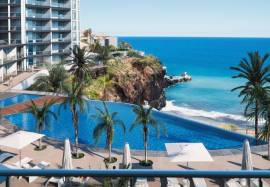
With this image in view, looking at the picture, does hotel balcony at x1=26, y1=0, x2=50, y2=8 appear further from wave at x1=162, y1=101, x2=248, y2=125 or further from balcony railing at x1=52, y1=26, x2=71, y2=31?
wave at x1=162, y1=101, x2=248, y2=125

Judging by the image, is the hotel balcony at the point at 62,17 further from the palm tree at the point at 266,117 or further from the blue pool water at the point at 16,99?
the palm tree at the point at 266,117

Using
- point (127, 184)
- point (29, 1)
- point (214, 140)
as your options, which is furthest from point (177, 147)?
point (29, 1)

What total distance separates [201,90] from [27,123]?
76801 millimetres

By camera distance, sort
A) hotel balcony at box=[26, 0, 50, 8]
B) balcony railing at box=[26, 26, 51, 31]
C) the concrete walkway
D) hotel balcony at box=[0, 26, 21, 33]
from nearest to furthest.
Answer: the concrete walkway, hotel balcony at box=[0, 26, 21, 33], hotel balcony at box=[26, 0, 50, 8], balcony railing at box=[26, 26, 51, 31]

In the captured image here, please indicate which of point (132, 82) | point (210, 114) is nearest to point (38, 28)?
point (132, 82)

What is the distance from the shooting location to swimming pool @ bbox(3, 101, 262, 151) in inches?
1110

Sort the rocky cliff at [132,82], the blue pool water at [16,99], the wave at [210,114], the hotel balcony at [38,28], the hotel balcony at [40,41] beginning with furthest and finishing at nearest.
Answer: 1. the wave at [210,114]
2. the hotel balcony at [40,41]
3. the hotel balcony at [38,28]
4. the rocky cliff at [132,82]
5. the blue pool water at [16,99]

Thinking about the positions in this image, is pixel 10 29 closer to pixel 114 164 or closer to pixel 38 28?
pixel 38 28

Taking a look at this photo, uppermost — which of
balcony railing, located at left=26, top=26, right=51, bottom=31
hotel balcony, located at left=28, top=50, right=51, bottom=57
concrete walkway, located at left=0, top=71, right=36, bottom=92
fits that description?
balcony railing, located at left=26, top=26, right=51, bottom=31

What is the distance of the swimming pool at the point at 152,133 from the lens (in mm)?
28203

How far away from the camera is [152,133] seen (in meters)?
30.6

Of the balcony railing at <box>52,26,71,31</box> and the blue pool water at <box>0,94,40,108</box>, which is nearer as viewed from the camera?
the blue pool water at <box>0,94,40,108</box>

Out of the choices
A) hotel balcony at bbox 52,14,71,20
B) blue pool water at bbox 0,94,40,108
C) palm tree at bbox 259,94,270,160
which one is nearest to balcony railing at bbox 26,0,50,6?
hotel balcony at bbox 52,14,71,20

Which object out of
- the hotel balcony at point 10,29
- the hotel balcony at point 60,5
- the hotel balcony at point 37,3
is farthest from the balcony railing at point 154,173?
the hotel balcony at point 60,5
